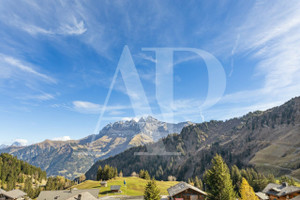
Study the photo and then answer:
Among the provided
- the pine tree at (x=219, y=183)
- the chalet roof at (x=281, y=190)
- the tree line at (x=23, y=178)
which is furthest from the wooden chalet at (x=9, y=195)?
the chalet roof at (x=281, y=190)

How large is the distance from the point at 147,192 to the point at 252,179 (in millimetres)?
88436

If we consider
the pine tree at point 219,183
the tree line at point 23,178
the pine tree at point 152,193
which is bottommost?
the tree line at point 23,178

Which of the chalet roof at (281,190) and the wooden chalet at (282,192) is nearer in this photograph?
the wooden chalet at (282,192)

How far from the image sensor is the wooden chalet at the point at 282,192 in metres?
63.8

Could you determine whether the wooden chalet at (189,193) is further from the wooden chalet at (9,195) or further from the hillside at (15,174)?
the hillside at (15,174)

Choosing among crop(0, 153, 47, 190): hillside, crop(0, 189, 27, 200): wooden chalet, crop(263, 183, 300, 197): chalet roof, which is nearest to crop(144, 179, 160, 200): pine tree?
crop(263, 183, 300, 197): chalet roof

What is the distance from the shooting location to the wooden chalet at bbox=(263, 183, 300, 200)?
63.8 meters

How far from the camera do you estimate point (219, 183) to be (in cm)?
3788

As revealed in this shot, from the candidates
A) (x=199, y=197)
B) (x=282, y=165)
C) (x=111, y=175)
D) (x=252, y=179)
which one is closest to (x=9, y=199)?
(x=111, y=175)

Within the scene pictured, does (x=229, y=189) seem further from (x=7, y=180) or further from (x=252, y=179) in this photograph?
(x=7, y=180)

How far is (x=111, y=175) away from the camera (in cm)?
14188

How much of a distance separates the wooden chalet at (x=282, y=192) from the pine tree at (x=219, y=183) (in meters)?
42.3

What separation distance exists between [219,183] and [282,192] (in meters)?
47.8

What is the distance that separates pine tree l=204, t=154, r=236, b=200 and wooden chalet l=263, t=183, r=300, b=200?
42.3 m
